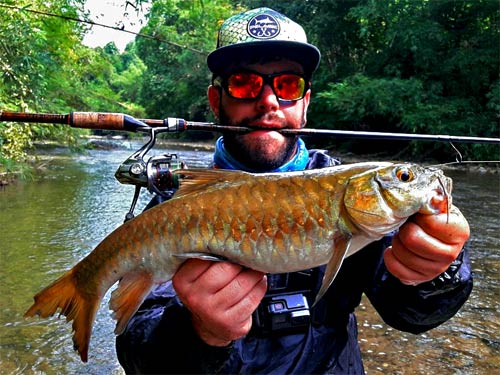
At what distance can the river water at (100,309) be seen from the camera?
4094 mm

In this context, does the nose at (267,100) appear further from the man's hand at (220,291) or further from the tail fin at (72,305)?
the tail fin at (72,305)

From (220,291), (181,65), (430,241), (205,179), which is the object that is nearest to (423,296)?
(430,241)

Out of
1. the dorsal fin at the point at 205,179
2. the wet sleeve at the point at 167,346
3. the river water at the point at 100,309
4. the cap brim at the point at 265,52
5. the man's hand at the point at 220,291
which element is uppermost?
the cap brim at the point at 265,52

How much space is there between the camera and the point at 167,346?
2.05 m

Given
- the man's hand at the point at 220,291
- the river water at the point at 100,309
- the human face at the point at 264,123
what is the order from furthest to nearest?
the river water at the point at 100,309 < the human face at the point at 264,123 < the man's hand at the point at 220,291

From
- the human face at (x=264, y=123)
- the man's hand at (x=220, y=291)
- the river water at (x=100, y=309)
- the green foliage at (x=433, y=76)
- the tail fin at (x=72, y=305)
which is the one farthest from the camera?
the green foliage at (x=433, y=76)

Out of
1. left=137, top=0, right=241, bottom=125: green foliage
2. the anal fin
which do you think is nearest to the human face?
the anal fin

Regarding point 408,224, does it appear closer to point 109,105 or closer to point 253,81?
point 253,81

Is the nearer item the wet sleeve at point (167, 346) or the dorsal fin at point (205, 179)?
the dorsal fin at point (205, 179)

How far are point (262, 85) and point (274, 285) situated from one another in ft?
3.52

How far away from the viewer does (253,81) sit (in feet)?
8.89

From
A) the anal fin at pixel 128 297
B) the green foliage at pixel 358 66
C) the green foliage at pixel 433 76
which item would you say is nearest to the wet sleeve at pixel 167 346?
the anal fin at pixel 128 297

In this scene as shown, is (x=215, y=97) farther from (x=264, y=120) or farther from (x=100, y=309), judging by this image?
(x=100, y=309)

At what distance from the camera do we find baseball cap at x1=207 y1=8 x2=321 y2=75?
8.98 feet
